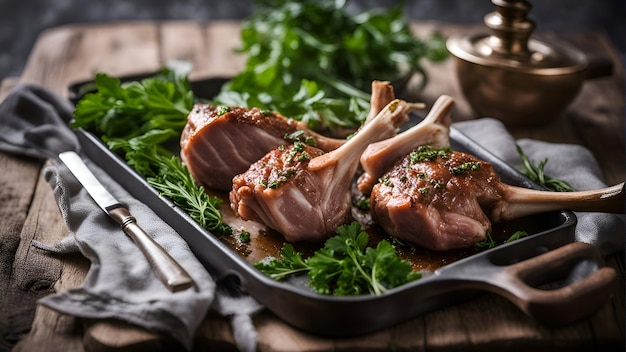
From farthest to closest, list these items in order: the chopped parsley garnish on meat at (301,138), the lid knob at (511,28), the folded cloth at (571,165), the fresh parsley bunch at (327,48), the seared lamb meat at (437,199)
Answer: the fresh parsley bunch at (327,48), the lid knob at (511,28), the chopped parsley garnish on meat at (301,138), the folded cloth at (571,165), the seared lamb meat at (437,199)

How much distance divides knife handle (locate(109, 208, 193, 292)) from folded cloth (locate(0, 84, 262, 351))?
33 millimetres

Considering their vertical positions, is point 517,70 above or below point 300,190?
below

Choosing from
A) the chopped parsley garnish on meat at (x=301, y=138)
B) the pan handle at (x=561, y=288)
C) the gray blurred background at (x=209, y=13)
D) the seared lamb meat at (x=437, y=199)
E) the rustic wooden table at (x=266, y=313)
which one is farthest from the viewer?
the gray blurred background at (x=209, y=13)

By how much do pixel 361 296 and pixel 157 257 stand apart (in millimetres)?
868

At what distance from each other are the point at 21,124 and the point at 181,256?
72.7 inches

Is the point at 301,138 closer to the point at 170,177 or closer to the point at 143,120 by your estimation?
the point at 170,177

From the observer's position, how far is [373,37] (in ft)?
17.1

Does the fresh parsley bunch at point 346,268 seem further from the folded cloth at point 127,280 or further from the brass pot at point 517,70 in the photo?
the brass pot at point 517,70

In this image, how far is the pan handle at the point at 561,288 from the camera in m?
2.66

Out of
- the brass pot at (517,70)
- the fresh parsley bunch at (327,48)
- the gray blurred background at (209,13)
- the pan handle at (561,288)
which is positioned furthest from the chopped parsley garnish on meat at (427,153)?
the gray blurred background at (209,13)

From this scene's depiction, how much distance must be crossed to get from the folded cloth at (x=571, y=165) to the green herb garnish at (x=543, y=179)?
0.14 m

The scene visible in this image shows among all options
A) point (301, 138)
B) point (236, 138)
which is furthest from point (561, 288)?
point (236, 138)

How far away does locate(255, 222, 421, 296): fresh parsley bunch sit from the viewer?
2.83 meters

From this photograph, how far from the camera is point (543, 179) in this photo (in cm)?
376
